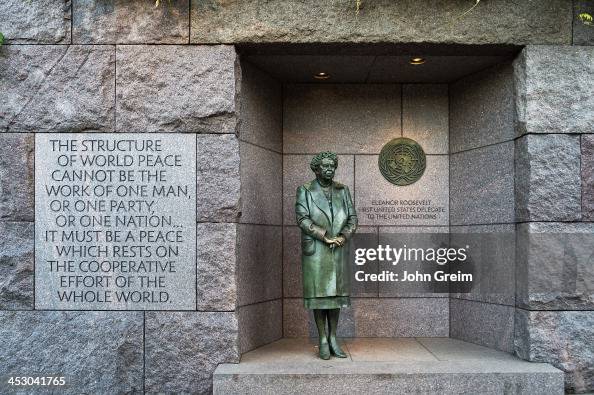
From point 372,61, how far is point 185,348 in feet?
13.6

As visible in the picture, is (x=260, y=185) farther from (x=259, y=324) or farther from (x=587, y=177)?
(x=587, y=177)

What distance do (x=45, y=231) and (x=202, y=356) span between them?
7.39 ft

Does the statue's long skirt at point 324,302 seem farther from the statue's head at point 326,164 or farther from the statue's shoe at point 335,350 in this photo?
the statue's head at point 326,164

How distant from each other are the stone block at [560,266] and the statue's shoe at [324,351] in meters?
2.32

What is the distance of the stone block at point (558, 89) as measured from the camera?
6.14 meters

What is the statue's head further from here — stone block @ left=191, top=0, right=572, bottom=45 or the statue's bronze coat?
stone block @ left=191, top=0, right=572, bottom=45

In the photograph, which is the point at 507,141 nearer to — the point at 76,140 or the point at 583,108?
the point at 583,108

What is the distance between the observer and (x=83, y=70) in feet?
20.1

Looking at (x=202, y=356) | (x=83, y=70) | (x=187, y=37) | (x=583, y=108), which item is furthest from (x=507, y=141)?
(x=83, y=70)

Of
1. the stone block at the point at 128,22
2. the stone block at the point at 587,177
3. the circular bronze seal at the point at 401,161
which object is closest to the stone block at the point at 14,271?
the stone block at the point at 128,22

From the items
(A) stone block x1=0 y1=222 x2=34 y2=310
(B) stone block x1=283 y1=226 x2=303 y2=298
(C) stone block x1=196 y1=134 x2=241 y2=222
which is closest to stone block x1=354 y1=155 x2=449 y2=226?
(B) stone block x1=283 y1=226 x2=303 y2=298

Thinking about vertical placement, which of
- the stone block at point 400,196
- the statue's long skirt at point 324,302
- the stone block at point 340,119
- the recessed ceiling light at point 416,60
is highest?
the recessed ceiling light at point 416,60

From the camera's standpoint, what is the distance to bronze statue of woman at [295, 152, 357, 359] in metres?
6.24

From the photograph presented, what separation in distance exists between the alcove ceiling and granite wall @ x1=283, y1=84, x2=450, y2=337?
0.82 ft
